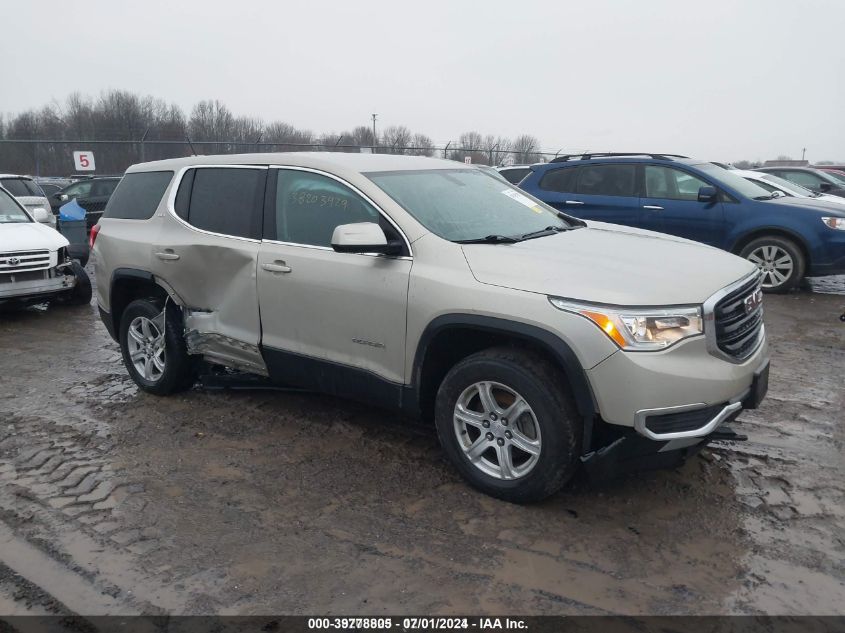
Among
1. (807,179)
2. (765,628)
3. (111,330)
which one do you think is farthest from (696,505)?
(807,179)

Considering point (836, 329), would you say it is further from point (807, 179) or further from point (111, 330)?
point (807, 179)

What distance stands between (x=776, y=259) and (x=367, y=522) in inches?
298

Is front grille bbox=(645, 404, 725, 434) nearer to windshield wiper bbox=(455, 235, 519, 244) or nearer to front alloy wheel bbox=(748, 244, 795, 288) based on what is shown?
windshield wiper bbox=(455, 235, 519, 244)

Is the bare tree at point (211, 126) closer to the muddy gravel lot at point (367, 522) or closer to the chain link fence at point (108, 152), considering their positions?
the chain link fence at point (108, 152)

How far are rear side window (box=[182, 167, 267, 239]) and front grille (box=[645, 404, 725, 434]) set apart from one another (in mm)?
2733

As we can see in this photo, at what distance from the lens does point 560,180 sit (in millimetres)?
10023

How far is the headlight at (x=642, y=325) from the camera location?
10.3 feet

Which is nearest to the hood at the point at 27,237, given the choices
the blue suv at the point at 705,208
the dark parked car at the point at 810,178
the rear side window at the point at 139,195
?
the rear side window at the point at 139,195

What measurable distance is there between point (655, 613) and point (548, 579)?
1.48ft

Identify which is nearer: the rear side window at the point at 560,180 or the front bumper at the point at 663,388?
the front bumper at the point at 663,388

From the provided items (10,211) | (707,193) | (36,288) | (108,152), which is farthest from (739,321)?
(108,152)

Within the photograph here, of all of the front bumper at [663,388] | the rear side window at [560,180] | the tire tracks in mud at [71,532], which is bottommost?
the tire tracks in mud at [71,532]

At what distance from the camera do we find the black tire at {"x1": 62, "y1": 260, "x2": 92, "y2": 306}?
879 cm

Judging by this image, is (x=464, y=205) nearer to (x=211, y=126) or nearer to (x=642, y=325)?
Answer: (x=642, y=325)
